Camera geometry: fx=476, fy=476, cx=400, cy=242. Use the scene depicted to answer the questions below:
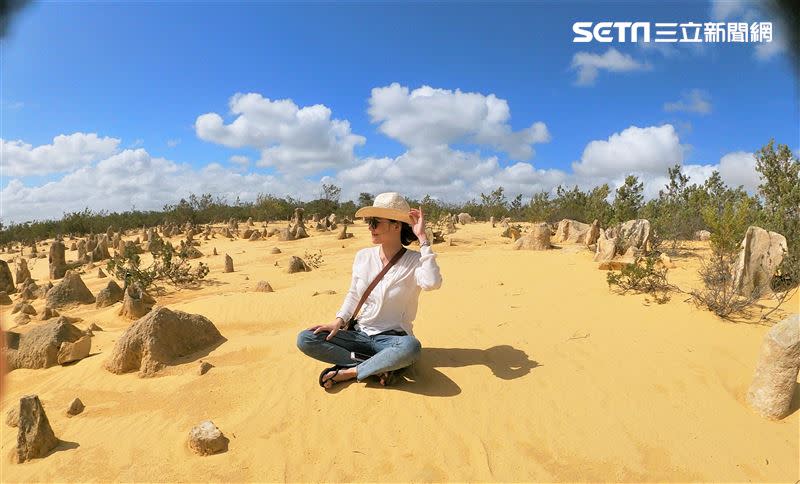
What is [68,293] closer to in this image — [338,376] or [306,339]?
[306,339]

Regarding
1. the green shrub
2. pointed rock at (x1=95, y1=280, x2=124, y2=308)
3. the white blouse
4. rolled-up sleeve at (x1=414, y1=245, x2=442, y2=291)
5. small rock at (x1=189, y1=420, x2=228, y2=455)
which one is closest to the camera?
small rock at (x1=189, y1=420, x2=228, y2=455)

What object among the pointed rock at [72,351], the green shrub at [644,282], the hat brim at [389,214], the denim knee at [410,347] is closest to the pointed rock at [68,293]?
the pointed rock at [72,351]

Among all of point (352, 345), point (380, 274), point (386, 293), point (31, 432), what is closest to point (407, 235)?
point (380, 274)

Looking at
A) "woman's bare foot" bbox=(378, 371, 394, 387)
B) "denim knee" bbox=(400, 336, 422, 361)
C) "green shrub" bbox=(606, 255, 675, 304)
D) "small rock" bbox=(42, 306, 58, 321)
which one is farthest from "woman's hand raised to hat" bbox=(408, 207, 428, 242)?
"small rock" bbox=(42, 306, 58, 321)

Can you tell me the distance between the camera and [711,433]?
140 inches

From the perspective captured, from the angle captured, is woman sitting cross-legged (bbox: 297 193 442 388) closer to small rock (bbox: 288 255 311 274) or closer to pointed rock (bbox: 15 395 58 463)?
pointed rock (bbox: 15 395 58 463)

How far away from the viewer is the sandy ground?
3.17 metres

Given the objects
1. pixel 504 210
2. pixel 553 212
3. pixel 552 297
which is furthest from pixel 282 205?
pixel 552 297

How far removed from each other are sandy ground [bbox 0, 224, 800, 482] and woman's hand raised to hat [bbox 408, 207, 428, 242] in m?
1.26

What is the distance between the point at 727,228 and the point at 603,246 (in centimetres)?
237

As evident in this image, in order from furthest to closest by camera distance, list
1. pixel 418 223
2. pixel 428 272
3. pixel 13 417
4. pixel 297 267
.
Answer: pixel 297 267, pixel 13 417, pixel 418 223, pixel 428 272

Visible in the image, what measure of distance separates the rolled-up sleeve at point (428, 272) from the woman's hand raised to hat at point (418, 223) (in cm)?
9

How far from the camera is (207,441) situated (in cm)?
328

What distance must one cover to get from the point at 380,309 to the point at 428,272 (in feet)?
1.99
